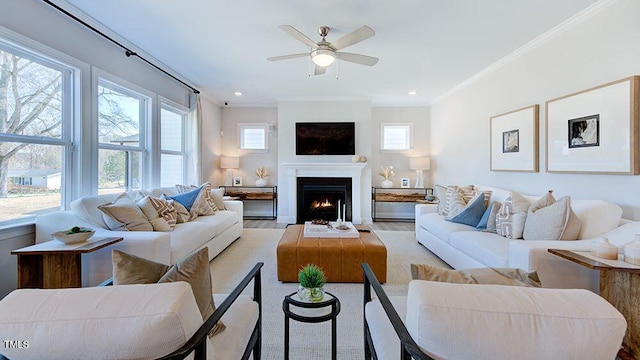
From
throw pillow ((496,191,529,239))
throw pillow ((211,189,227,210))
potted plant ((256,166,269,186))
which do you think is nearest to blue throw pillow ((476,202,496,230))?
throw pillow ((496,191,529,239))

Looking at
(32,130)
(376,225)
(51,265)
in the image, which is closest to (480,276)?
A: (51,265)

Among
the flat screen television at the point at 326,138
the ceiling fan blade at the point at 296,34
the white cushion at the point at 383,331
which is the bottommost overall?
the white cushion at the point at 383,331

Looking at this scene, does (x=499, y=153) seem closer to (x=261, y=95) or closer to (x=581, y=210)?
(x=581, y=210)

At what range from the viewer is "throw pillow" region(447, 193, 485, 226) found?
333 centimetres

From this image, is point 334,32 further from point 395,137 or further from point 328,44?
point 395,137

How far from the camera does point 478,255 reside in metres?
2.59

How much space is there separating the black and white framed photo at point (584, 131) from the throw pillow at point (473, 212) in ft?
3.34

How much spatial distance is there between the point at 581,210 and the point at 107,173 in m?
4.90

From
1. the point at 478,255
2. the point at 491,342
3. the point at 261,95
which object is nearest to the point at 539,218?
the point at 478,255

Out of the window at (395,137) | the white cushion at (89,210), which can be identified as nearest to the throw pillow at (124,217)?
the white cushion at (89,210)

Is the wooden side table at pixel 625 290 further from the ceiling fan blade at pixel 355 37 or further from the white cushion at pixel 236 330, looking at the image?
the ceiling fan blade at pixel 355 37

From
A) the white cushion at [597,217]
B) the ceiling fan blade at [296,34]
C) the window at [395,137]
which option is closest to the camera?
the white cushion at [597,217]

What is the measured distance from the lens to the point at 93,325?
2.23 feet

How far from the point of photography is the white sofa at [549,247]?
77.5 inches
